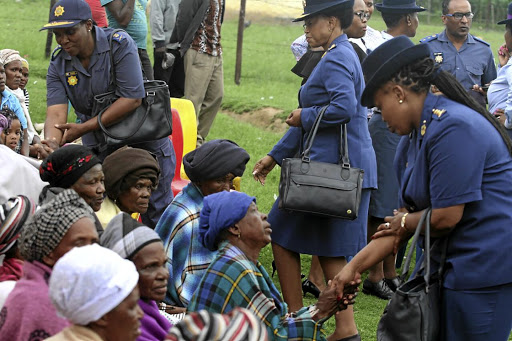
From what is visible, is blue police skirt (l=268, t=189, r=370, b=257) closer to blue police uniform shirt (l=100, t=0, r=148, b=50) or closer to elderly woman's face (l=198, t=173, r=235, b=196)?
elderly woman's face (l=198, t=173, r=235, b=196)

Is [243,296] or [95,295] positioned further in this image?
[243,296]

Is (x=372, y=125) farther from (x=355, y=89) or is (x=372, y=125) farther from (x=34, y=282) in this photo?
(x=34, y=282)

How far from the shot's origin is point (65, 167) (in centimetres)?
483

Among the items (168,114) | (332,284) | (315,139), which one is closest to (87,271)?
(332,284)

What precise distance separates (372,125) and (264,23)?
2296 centimetres

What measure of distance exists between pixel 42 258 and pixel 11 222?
500mm

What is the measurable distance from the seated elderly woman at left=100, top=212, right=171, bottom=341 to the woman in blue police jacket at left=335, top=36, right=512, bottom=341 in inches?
49.9

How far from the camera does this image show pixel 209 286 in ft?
13.3

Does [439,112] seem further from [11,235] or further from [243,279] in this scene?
[11,235]

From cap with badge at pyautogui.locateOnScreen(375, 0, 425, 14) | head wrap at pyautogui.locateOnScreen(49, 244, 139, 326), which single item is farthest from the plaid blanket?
cap with badge at pyautogui.locateOnScreen(375, 0, 425, 14)

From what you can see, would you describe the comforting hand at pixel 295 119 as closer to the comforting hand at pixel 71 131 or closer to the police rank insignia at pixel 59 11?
the comforting hand at pixel 71 131

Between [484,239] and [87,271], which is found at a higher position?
[87,271]

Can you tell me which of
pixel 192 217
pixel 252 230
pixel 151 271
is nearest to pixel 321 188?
pixel 192 217

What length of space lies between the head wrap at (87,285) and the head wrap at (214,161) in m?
2.39
